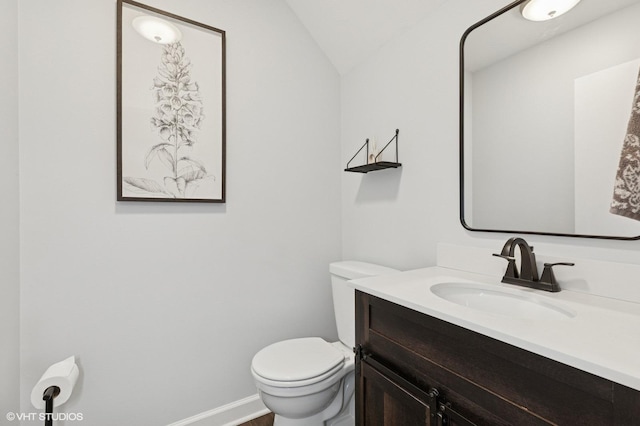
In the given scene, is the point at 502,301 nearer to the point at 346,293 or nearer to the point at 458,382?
the point at 458,382

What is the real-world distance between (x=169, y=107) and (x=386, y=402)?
60.8 inches

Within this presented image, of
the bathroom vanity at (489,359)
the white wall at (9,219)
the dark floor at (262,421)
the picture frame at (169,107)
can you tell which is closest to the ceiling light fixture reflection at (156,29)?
the picture frame at (169,107)

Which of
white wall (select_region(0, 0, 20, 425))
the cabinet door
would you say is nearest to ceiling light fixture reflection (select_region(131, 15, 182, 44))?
white wall (select_region(0, 0, 20, 425))

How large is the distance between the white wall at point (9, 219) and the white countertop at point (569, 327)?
1.25 metres

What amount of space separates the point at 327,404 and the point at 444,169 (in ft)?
3.92

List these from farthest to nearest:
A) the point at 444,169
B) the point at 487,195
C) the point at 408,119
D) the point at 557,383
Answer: the point at 408,119 < the point at 444,169 < the point at 487,195 < the point at 557,383

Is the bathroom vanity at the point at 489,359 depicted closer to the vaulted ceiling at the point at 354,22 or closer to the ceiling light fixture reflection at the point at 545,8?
the ceiling light fixture reflection at the point at 545,8

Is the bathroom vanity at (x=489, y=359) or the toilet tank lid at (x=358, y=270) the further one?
the toilet tank lid at (x=358, y=270)

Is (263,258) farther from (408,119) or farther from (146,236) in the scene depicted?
(408,119)

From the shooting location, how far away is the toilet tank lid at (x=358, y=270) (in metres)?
1.51

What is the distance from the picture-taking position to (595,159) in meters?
0.93

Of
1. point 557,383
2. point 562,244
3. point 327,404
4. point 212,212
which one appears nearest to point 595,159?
point 562,244

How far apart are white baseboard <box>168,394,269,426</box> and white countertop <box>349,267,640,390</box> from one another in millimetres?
1138

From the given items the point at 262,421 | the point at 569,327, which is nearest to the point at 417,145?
the point at 569,327
